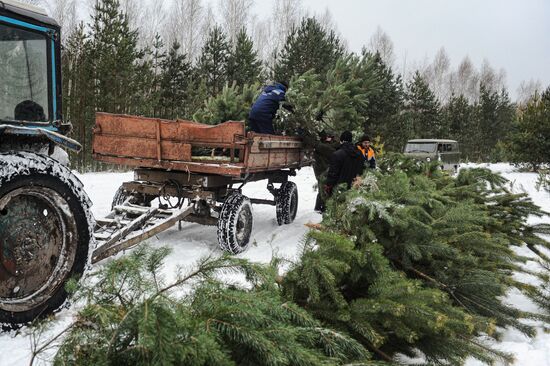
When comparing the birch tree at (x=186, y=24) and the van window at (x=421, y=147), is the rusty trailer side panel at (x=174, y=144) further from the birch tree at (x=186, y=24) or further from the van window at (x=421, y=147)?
the birch tree at (x=186, y=24)

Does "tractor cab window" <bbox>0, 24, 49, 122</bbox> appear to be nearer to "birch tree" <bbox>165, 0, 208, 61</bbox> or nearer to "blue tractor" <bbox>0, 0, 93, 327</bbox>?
"blue tractor" <bbox>0, 0, 93, 327</bbox>

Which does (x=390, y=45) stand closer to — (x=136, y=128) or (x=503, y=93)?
(x=503, y=93)

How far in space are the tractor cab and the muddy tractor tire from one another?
14.9 inches

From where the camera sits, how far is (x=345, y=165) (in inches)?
271

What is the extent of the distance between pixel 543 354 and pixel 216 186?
13.6 ft

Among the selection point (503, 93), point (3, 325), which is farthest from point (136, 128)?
point (503, 93)

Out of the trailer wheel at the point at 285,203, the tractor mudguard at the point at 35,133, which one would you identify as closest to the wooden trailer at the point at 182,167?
the trailer wheel at the point at 285,203

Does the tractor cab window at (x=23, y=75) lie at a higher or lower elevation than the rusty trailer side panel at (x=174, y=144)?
higher

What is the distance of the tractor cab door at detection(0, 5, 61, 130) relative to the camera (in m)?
3.29

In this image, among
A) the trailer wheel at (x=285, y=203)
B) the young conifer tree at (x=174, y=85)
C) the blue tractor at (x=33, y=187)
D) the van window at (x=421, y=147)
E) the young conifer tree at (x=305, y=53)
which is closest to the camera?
the blue tractor at (x=33, y=187)

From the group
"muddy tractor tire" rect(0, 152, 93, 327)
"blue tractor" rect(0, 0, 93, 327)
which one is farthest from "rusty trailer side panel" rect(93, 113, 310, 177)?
"muddy tractor tire" rect(0, 152, 93, 327)

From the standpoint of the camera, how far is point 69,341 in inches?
59.9

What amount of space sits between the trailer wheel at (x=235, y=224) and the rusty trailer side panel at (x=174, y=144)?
0.44 meters

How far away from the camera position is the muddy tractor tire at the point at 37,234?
286cm
